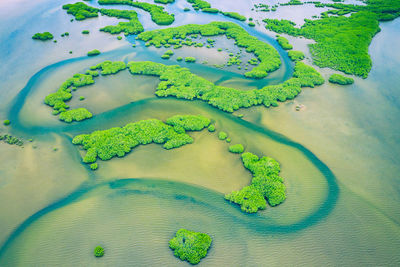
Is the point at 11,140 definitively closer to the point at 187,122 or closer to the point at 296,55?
the point at 187,122

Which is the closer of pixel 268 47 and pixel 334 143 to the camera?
pixel 334 143

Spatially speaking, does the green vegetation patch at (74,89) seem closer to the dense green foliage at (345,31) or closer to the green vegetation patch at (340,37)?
the green vegetation patch at (340,37)

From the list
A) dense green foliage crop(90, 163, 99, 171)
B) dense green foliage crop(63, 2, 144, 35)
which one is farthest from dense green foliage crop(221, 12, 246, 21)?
dense green foliage crop(90, 163, 99, 171)

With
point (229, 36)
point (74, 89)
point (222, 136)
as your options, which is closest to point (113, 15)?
point (229, 36)

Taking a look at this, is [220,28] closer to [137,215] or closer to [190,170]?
[190,170]

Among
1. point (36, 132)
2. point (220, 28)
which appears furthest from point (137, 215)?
point (220, 28)

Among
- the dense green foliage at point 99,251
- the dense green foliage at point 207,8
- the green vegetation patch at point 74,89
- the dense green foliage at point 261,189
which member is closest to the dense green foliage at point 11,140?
the green vegetation patch at point 74,89
